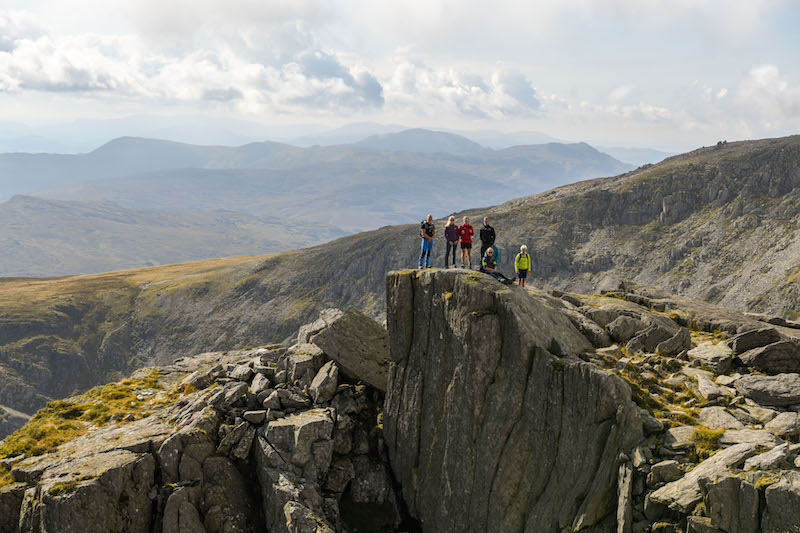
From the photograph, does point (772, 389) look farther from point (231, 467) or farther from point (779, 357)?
point (231, 467)

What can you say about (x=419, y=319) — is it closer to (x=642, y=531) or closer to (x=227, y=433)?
(x=227, y=433)

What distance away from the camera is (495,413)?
28.7m

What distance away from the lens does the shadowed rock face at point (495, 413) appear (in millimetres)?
24297

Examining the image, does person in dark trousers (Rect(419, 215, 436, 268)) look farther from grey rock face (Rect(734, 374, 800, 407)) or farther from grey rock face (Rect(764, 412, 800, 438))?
grey rock face (Rect(764, 412, 800, 438))

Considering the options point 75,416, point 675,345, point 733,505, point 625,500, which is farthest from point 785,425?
point 75,416

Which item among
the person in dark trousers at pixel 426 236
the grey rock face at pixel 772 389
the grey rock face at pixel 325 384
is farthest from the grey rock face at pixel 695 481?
the grey rock face at pixel 325 384

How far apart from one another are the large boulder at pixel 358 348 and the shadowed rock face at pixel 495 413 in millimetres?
3197

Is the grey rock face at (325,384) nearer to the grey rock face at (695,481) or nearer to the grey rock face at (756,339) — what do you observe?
the grey rock face at (695,481)

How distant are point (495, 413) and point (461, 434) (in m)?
2.96

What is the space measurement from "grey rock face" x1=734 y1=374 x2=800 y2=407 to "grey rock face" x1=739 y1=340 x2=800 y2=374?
2345 millimetres

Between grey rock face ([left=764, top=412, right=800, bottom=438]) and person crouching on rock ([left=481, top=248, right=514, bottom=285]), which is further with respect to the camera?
person crouching on rock ([left=481, top=248, right=514, bottom=285])

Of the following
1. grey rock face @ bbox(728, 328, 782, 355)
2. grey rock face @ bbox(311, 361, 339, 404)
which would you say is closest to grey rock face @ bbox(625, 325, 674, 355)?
grey rock face @ bbox(728, 328, 782, 355)

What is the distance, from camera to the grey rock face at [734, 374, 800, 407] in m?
23.7

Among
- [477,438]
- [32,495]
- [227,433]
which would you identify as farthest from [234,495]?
[477,438]
